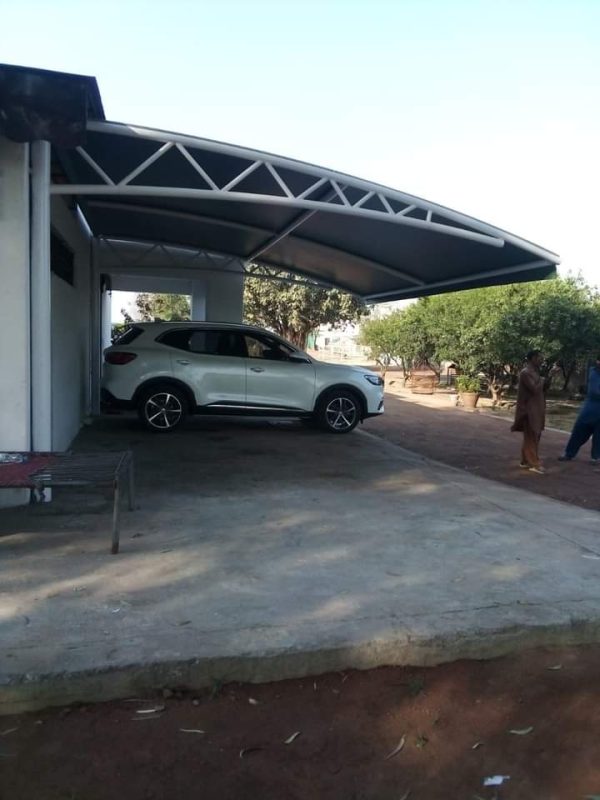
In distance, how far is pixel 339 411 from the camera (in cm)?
1142

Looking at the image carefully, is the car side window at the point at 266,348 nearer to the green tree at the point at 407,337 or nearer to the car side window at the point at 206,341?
the car side window at the point at 206,341

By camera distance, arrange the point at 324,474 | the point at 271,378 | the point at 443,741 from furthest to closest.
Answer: the point at 271,378
the point at 324,474
the point at 443,741

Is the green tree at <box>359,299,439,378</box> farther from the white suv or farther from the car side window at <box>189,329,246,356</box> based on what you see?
the car side window at <box>189,329,246,356</box>

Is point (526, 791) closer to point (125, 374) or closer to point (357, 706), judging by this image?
→ point (357, 706)

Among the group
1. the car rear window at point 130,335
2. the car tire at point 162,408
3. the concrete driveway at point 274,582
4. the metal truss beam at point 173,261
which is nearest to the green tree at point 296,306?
the metal truss beam at point 173,261

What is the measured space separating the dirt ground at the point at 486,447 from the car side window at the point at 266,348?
2.51 m

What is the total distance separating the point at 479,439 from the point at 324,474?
5610mm

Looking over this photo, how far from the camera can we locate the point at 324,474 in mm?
7961

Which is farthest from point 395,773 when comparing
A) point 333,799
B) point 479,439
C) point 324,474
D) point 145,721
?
point 479,439

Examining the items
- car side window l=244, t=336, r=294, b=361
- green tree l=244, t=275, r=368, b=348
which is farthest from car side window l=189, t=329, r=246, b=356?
green tree l=244, t=275, r=368, b=348

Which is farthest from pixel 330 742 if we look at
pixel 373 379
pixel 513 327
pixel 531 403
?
pixel 513 327

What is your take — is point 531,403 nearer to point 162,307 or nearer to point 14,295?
point 14,295

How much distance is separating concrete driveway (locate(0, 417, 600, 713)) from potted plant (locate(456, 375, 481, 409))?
39.8ft

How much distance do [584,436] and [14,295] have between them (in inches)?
326
